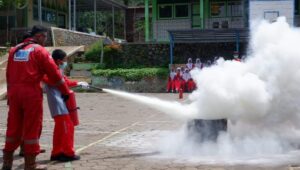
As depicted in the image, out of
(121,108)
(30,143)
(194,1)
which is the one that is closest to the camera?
(30,143)

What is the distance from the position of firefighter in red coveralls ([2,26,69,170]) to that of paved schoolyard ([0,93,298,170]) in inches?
24.1

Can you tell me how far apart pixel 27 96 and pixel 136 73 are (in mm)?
18986

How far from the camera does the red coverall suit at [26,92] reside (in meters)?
6.55

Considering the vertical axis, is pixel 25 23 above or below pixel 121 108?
above

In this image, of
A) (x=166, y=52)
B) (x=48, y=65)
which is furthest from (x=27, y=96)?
(x=166, y=52)

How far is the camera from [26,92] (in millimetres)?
6562

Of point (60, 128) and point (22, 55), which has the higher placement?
point (22, 55)

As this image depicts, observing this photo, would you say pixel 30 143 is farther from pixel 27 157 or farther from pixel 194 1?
pixel 194 1

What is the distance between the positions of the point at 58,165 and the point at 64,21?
34131mm

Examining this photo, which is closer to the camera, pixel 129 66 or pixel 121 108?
pixel 121 108

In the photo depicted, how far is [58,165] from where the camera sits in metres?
7.26

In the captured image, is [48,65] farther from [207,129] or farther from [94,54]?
[94,54]

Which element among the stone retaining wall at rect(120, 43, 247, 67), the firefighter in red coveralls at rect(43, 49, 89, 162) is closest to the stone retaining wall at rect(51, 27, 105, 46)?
the stone retaining wall at rect(120, 43, 247, 67)

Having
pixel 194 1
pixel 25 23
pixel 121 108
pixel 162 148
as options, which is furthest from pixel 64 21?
pixel 162 148
